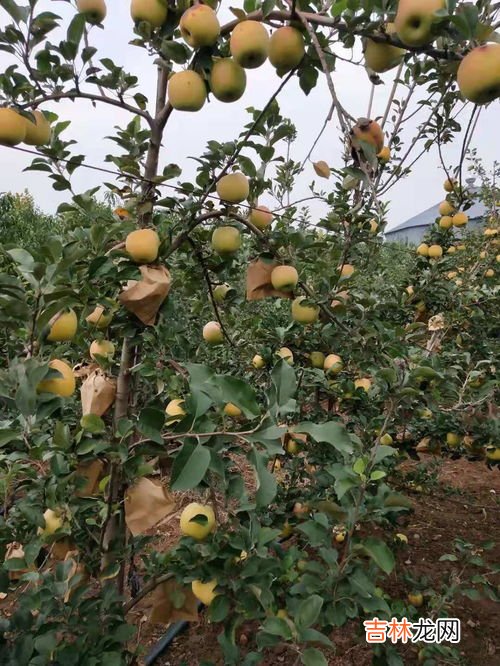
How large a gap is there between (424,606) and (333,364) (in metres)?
0.96

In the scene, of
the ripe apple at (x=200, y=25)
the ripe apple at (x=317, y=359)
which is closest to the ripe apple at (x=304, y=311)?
the ripe apple at (x=317, y=359)

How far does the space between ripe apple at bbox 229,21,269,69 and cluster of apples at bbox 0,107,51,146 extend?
0.42 m

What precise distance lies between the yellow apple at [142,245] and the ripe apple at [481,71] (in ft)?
1.96

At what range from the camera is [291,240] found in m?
1.27

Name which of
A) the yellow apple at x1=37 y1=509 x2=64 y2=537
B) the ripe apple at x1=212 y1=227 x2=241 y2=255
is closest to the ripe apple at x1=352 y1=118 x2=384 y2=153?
the ripe apple at x1=212 y1=227 x2=241 y2=255

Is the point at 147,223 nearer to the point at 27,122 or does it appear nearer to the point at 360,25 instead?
the point at 27,122

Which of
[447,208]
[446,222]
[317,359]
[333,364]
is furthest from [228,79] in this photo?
[447,208]

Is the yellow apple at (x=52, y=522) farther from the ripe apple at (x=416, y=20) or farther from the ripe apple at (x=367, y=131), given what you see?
the ripe apple at (x=416, y=20)

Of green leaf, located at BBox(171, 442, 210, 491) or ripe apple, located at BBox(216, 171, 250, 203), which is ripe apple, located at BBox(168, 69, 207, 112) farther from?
green leaf, located at BBox(171, 442, 210, 491)

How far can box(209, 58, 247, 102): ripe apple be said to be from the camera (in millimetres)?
865

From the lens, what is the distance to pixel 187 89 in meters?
0.89

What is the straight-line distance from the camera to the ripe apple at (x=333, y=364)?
1.58m

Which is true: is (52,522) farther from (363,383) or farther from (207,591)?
(363,383)

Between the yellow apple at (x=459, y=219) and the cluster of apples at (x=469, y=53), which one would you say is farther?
the yellow apple at (x=459, y=219)
